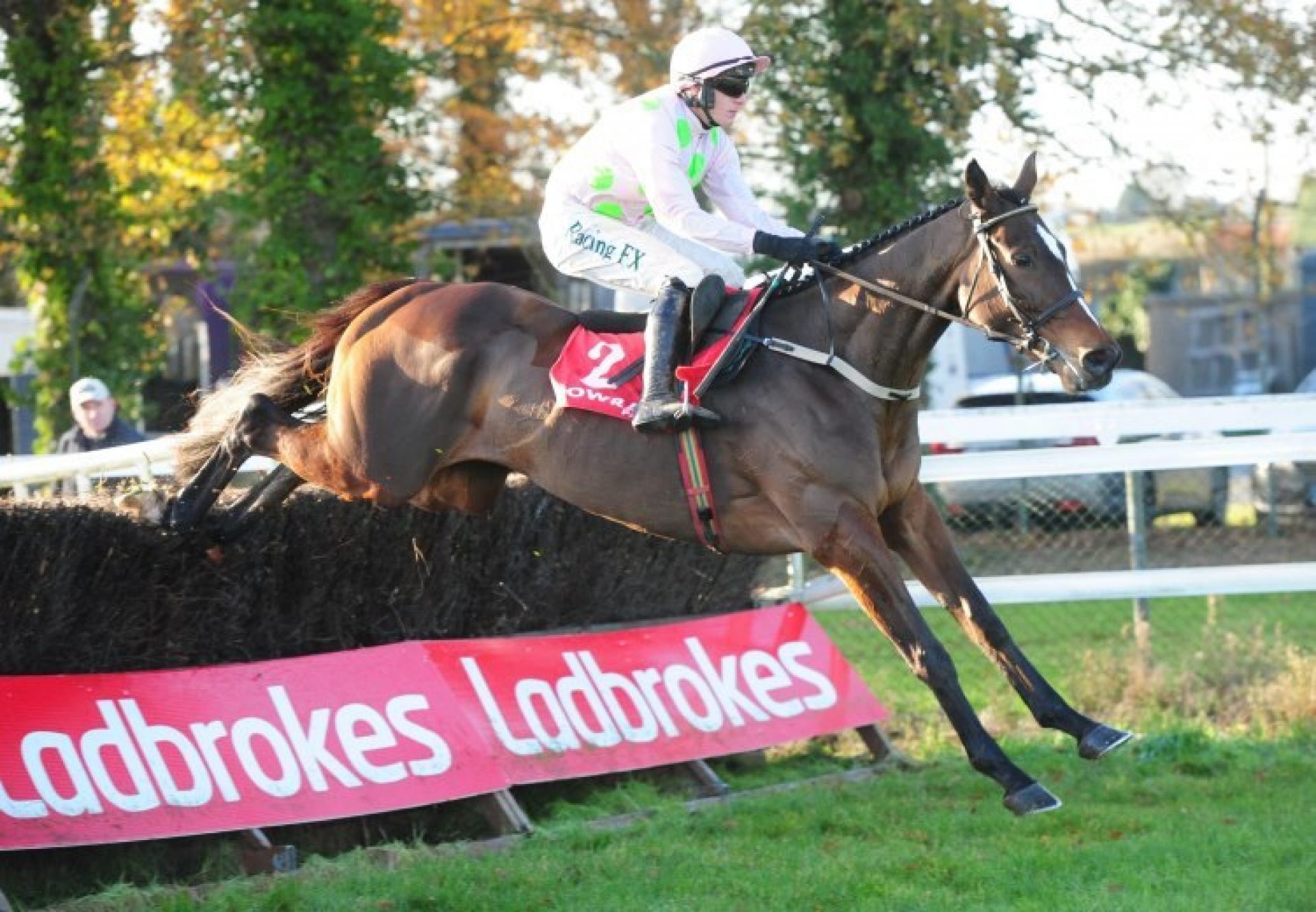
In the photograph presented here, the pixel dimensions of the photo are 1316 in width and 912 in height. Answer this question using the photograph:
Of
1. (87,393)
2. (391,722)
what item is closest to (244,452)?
(391,722)

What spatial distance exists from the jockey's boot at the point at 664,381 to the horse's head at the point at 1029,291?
94 centimetres

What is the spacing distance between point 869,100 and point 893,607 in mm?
9676

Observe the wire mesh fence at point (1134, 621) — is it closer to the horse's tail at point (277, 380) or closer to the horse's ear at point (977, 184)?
the horse's ear at point (977, 184)

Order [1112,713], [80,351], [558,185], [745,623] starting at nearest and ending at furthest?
[558,185] → [745,623] → [1112,713] → [80,351]

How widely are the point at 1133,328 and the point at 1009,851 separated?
2387 cm

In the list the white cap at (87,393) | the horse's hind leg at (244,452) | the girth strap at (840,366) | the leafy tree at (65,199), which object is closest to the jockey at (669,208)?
the girth strap at (840,366)

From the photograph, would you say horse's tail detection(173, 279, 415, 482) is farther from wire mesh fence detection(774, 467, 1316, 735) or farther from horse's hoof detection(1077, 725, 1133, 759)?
wire mesh fence detection(774, 467, 1316, 735)

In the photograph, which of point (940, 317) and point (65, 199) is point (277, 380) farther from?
point (65, 199)

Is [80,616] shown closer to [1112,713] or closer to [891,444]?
[891,444]

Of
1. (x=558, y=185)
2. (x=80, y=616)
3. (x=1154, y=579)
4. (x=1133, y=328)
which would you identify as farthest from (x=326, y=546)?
(x=1133, y=328)

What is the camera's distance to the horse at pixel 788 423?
5.77m

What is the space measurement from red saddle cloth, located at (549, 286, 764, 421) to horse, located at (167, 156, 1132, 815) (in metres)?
0.08

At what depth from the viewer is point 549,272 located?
18.5 meters

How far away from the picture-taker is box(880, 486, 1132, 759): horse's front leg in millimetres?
5816
